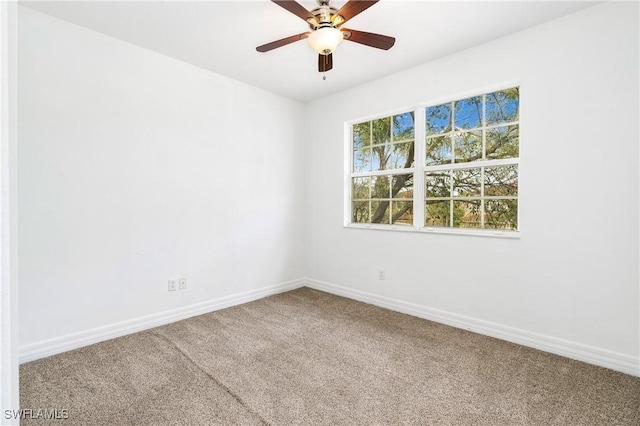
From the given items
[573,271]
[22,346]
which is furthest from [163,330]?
[573,271]

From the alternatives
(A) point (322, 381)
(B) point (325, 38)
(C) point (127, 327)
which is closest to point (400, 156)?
(B) point (325, 38)

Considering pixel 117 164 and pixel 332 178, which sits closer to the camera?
pixel 117 164

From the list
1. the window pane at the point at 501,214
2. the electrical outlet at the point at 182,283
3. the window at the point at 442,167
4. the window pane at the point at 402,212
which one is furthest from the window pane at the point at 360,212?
the electrical outlet at the point at 182,283

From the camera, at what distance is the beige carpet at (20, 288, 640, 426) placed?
1.70 m

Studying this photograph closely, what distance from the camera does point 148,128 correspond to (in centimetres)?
283

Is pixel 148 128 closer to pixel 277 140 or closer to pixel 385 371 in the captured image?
pixel 277 140

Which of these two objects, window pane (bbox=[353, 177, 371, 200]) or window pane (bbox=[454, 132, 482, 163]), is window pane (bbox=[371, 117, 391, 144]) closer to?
window pane (bbox=[353, 177, 371, 200])

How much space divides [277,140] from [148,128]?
155 centimetres

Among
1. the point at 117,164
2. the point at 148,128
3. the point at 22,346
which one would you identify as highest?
the point at 148,128

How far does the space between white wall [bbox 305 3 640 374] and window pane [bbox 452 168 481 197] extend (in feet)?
1.31

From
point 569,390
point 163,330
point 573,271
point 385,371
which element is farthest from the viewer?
point 163,330

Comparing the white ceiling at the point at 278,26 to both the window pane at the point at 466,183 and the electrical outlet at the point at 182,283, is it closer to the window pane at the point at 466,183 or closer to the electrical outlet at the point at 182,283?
the window pane at the point at 466,183

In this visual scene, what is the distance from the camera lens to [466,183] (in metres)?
2.96

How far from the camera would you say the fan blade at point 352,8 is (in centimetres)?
181
